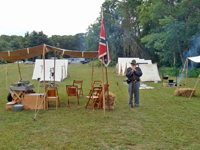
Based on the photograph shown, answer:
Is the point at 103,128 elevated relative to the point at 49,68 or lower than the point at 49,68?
lower

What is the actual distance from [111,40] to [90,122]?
109 ft

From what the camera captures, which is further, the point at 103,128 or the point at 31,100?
the point at 31,100

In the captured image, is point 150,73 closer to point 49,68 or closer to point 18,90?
point 49,68

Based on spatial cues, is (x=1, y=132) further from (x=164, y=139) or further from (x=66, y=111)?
(x=164, y=139)

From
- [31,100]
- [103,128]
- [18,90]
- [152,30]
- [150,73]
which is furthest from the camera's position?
[152,30]

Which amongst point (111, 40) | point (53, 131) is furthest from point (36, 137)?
point (111, 40)

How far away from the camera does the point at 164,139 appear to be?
380cm

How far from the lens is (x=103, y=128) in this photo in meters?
4.45

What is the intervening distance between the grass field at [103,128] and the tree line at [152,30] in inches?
550

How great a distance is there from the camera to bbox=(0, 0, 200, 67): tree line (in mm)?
18297

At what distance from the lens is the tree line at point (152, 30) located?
1830 cm

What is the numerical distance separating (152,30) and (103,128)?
75.1ft

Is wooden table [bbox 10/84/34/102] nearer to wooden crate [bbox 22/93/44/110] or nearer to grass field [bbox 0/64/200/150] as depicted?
wooden crate [bbox 22/93/44/110]

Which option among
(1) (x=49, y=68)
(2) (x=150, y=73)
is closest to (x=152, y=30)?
(2) (x=150, y=73)
